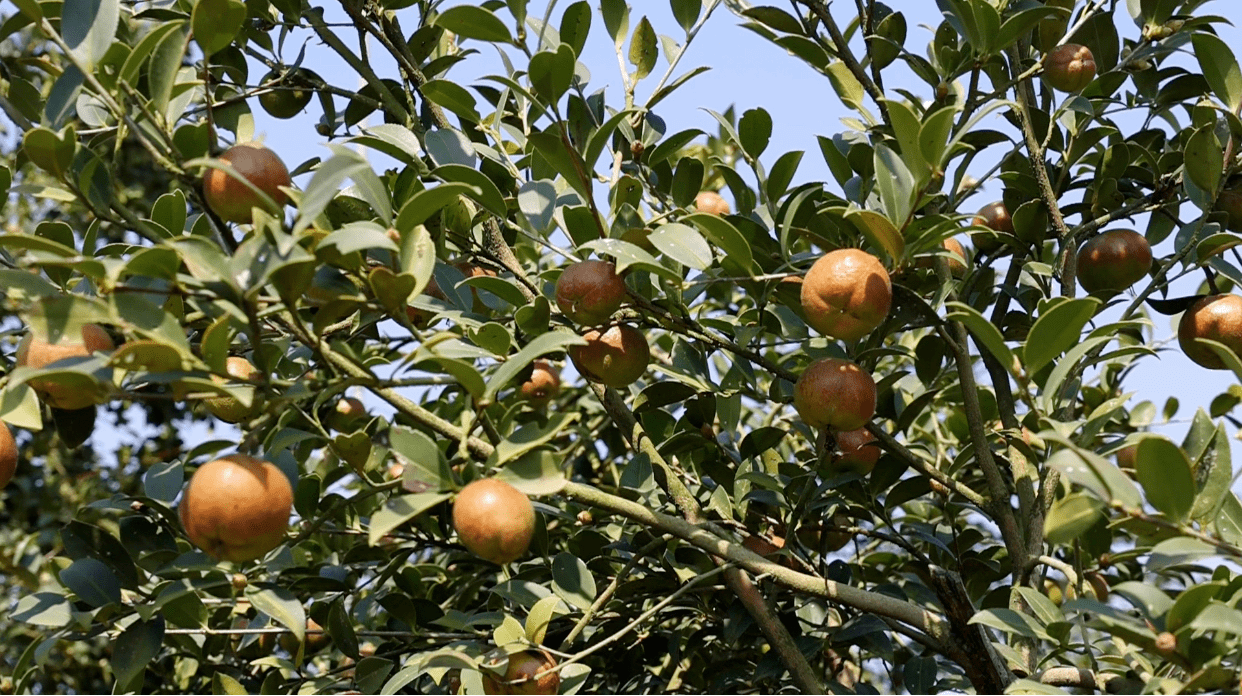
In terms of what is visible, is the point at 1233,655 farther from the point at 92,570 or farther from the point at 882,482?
the point at 92,570

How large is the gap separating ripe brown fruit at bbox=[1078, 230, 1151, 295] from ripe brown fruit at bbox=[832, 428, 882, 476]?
0.40 m

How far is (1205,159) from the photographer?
55.2 inches

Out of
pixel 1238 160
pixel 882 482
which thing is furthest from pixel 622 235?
pixel 1238 160

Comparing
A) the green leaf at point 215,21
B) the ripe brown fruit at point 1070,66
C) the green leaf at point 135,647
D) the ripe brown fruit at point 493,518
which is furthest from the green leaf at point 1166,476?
the green leaf at point 135,647

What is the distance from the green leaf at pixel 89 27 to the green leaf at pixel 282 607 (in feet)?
1.91

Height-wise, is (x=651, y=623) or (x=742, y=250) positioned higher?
(x=742, y=250)

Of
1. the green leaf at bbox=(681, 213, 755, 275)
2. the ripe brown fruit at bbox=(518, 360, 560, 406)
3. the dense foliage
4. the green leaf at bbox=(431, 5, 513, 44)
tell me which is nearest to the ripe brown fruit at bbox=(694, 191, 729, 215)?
the dense foliage

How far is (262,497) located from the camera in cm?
103

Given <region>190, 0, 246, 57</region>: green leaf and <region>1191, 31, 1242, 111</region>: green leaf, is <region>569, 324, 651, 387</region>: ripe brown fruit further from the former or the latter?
<region>1191, 31, 1242, 111</region>: green leaf

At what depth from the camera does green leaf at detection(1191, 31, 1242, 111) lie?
56.0 inches

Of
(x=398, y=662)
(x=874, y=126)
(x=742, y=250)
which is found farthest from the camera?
(x=398, y=662)

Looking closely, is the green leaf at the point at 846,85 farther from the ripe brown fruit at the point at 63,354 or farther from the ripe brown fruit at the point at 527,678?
the ripe brown fruit at the point at 63,354

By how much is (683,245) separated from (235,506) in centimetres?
56

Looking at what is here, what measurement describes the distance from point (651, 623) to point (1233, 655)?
2.93 feet
